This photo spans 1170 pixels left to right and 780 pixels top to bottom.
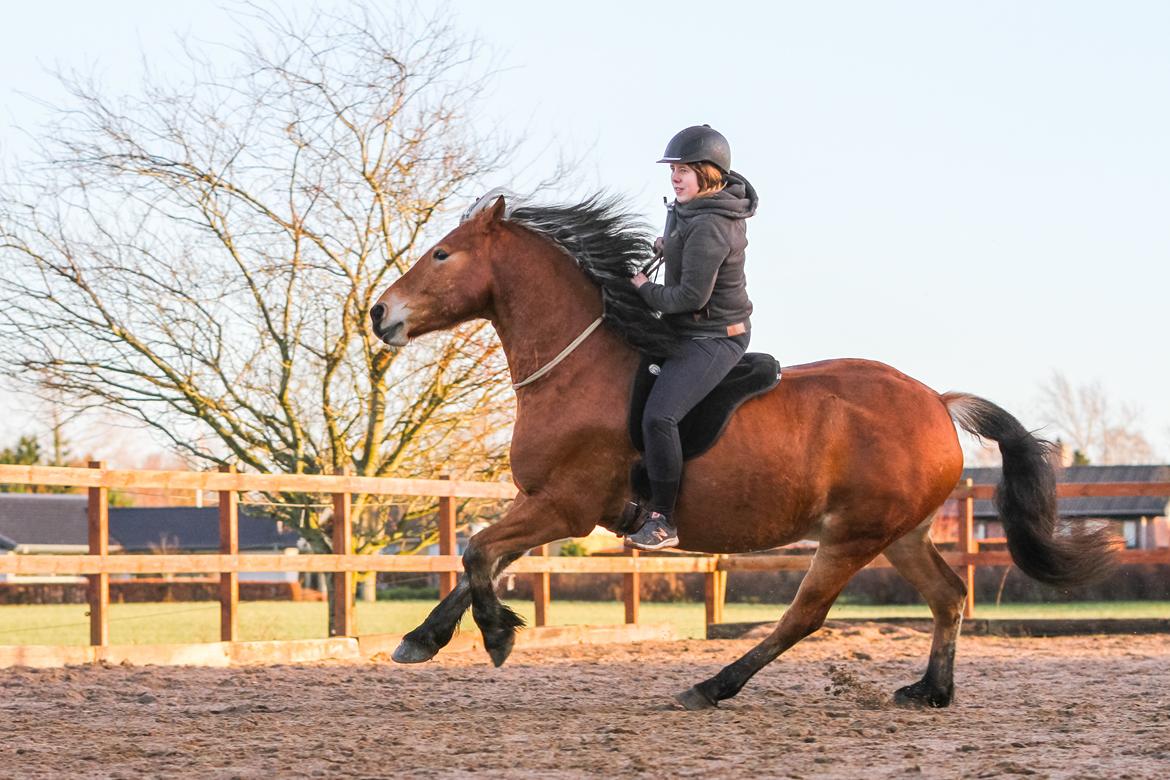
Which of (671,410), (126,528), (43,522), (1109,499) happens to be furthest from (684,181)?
(126,528)

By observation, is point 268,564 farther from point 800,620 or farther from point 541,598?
point 800,620

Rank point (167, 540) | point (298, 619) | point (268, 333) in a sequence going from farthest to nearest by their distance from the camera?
1. point (167, 540)
2. point (298, 619)
3. point (268, 333)

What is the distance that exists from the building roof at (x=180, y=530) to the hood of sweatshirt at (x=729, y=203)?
2417 inches

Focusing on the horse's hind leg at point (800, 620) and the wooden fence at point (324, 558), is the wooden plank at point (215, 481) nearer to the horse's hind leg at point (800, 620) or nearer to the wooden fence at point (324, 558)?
the wooden fence at point (324, 558)

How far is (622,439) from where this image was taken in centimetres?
608

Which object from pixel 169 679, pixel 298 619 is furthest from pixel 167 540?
pixel 169 679

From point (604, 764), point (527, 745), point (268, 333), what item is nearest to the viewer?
point (604, 764)

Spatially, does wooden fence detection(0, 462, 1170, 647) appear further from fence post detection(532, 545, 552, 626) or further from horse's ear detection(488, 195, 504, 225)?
horse's ear detection(488, 195, 504, 225)

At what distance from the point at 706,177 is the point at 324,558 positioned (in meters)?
5.36

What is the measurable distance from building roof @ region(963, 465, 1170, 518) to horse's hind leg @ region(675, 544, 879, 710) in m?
47.8

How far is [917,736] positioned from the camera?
17.5ft

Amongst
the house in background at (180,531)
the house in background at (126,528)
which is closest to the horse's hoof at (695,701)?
the house in background at (126,528)

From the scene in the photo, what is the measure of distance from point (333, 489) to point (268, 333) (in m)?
3.43

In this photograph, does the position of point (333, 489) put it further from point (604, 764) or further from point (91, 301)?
point (604, 764)
